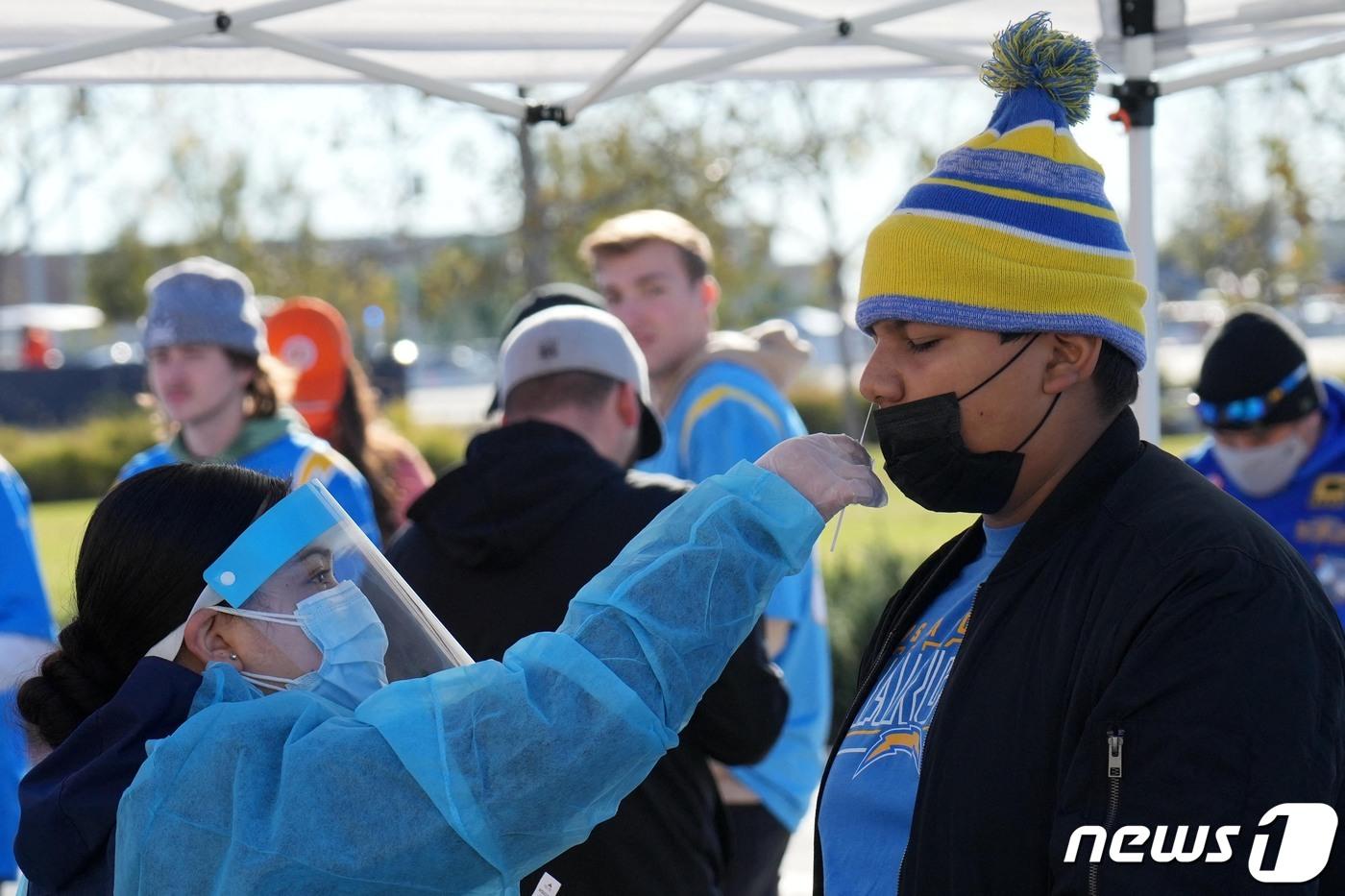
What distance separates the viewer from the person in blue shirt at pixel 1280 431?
14.7 feet

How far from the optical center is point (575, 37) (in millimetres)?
4184

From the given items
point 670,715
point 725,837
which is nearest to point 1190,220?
point 725,837

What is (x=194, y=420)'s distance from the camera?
454 centimetres

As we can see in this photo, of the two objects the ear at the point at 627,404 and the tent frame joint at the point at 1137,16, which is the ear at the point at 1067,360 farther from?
the tent frame joint at the point at 1137,16

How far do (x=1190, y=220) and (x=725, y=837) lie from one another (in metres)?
18.7

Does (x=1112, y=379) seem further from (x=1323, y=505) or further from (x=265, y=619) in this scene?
(x=1323, y=505)

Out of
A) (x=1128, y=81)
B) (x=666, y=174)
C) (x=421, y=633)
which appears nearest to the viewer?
(x=421, y=633)

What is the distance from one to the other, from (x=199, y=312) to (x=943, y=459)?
3152 millimetres

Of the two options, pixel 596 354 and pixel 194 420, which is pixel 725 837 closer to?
pixel 596 354

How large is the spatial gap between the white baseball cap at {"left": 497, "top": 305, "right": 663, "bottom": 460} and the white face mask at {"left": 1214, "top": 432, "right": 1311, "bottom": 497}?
232 centimetres

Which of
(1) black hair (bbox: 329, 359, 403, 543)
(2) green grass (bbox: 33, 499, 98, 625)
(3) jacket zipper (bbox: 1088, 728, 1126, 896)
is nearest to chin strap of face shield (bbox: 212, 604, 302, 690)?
(3) jacket zipper (bbox: 1088, 728, 1126, 896)

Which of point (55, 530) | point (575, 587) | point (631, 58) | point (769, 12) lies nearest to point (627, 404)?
point (575, 587)

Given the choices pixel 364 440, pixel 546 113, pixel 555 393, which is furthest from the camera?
pixel 364 440

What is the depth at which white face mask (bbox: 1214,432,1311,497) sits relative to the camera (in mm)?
4566
